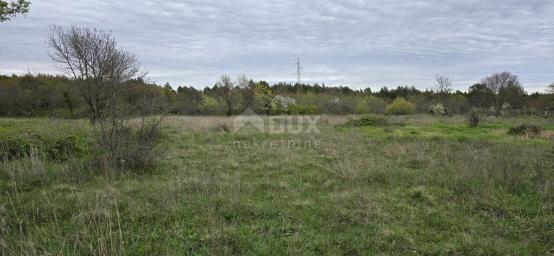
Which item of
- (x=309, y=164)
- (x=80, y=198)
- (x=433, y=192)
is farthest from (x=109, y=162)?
(x=433, y=192)

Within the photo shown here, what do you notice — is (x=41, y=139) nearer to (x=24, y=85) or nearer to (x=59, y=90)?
(x=59, y=90)

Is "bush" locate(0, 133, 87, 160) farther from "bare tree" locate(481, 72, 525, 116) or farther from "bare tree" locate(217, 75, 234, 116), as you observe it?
"bare tree" locate(481, 72, 525, 116)

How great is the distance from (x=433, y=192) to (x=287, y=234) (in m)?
2.97

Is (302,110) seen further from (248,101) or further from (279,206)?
(279,206)

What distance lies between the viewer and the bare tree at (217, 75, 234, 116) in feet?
116

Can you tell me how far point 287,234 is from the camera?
13.5ft

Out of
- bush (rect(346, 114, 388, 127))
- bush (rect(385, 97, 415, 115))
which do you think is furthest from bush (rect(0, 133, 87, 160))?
bush (rect(385, 97, 415, 115))

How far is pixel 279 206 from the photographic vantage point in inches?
201

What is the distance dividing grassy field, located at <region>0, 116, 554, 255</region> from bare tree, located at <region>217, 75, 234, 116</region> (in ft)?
87.5

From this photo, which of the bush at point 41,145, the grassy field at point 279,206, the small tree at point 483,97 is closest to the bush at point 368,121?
the grassy field at point 279,206

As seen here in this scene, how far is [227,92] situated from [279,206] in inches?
1223

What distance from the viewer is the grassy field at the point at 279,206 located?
3811 millimetres

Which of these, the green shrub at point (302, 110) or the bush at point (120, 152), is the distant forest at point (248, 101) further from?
the bush at point (120, 152)

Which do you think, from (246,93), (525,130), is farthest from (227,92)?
(525,130)
